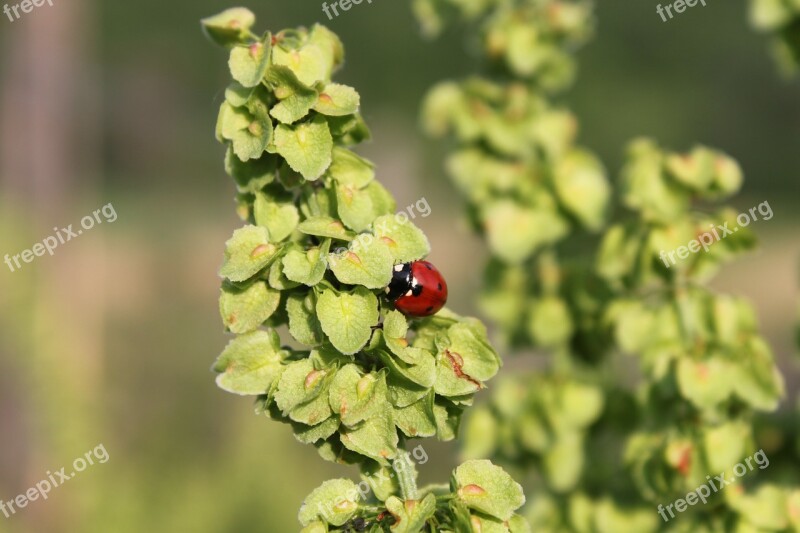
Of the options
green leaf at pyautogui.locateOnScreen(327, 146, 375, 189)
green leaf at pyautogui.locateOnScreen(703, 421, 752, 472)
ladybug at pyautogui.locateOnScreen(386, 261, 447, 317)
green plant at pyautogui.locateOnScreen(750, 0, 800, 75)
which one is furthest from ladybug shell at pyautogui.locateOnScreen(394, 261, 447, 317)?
green plant at pyautogui.locateOnScreen(750, 0, 800, 75)

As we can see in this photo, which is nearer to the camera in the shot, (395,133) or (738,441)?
(738,441)

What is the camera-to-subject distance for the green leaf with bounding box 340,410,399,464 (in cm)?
99

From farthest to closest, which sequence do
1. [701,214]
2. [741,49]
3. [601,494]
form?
[741,49], [601,494], [701,214]

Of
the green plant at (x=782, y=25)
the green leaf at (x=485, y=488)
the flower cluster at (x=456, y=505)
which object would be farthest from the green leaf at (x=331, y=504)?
the green plant at (x=782, y=25)

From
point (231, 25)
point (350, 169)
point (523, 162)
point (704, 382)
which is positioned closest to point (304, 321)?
point (350, 169)

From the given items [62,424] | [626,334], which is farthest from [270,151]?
[62,424]

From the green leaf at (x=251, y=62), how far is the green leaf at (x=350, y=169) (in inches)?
4.4

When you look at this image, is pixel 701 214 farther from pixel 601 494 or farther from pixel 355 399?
pixel 355 399

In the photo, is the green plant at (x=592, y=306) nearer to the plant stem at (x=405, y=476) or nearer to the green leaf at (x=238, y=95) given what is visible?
the plant stem at (x=405, y=476)

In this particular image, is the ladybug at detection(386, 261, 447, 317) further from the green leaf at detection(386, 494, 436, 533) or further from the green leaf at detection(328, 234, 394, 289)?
the green leaf at detection(386, 494, 436, 533)

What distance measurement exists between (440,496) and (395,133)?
10.6m

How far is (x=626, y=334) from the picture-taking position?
1536 millimetres

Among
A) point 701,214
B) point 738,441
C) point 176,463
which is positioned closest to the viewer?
point 738,441

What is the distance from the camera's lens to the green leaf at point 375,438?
99 centimetres
